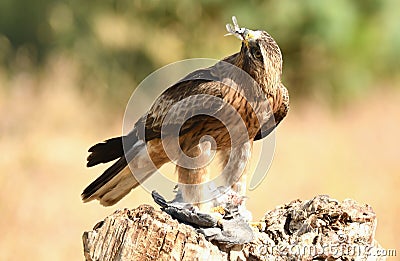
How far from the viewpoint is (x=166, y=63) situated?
43.8 ft

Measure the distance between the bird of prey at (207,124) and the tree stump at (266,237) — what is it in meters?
0.67

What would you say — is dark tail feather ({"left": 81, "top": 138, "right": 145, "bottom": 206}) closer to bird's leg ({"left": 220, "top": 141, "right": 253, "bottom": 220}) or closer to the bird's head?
bird's leg ({"left": 220, "top": 141, "right": 253, "bottom": 220})

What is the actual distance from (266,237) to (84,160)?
18.5ft

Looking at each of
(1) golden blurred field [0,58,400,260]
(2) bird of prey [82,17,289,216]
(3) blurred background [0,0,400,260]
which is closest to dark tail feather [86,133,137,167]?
(2) bird of prey [82,17,289,216]

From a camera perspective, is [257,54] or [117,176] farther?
[117,176]

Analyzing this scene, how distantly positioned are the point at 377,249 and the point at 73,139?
6.96 m

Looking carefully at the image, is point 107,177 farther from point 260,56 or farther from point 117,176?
point 260,56

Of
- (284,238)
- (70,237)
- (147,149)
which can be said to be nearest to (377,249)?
(284,238)

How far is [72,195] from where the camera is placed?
801cm

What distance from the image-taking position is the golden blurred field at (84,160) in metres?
6.72

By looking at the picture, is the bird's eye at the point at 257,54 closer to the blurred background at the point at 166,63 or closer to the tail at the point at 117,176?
the tail at the point at 117,176

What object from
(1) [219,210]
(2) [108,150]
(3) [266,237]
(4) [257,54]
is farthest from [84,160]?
(3) [266,237]

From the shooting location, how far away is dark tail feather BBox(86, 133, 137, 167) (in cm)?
485

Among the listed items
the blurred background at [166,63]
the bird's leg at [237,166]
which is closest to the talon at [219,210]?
the bird's leg at [237,166]
